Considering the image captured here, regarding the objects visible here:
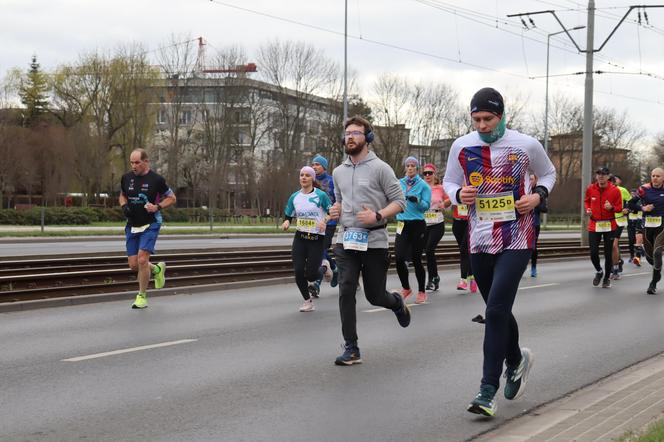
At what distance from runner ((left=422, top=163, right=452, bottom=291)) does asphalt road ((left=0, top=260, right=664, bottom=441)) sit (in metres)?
1.72

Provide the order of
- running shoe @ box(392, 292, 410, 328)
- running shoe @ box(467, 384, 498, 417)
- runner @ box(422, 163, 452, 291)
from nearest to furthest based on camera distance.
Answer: running shoe @ box(467, 384, 498, 417), running shoe @ box(392, 292, 410, 328), runner @ box(422, 163, 452, 291)

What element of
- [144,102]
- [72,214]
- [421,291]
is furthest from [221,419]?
[144,102]

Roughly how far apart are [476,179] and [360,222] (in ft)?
5.62

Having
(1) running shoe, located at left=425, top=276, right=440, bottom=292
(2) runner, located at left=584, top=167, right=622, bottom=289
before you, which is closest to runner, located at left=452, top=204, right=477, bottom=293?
(1) running shoe, located at left=425, top=276, right=440, bottom=292

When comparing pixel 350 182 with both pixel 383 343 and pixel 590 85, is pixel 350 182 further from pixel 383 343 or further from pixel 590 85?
pixel 590 85

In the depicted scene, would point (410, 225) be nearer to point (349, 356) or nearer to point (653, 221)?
point (349, 356)

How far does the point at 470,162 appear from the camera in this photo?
19.9 ft

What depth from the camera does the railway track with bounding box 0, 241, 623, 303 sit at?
490 inches

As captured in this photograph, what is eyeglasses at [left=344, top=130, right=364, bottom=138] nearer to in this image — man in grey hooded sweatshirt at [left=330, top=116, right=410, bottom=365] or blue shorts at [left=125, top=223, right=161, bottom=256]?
man in grey hooded sweatshirt at [left=330, top=116, right=410, bottom=365]

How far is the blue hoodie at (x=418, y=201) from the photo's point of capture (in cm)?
1190

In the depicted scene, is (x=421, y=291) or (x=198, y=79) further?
(x=198, y=79)

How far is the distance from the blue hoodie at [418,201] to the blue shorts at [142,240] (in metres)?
3.22

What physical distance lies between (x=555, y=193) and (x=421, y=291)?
70.8 m

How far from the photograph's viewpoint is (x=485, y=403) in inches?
224
